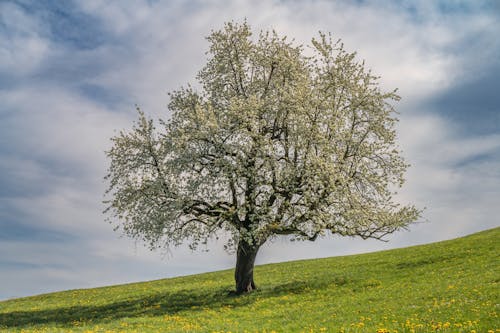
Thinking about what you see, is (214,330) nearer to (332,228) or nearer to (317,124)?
(332,228)

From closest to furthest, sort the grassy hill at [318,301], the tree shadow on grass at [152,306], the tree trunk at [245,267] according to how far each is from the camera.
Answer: the grassy hill at [318,301] < the tree shadow on grass at [152,306] < the tree trunk at [245,267]

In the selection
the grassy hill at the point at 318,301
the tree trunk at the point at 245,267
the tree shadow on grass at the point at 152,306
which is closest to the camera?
the grassy hill at the point at 318,301

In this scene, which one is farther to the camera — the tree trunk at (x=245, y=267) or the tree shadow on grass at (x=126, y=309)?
the tree trunk at (x=245, y=267)

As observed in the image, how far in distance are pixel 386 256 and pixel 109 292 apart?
1048 inches

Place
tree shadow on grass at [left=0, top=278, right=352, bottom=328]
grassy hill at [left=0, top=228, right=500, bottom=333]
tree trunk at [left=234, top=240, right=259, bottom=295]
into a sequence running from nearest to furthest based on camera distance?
1. grassy hill at [left=0, top=228, right=500, bottom=333]
2. tree shadow on grass at [left=0, top=278, right=352, bottom=328]
3. tree trunk at [left=234, top=240, right=259, bottom=295]

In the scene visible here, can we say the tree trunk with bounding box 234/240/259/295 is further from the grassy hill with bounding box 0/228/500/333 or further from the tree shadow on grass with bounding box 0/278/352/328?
the grassy hill with bounding box 0/228/500/333

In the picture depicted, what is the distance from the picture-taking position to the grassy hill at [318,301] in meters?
23.4

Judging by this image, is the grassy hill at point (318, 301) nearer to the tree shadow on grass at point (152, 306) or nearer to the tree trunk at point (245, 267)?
the tree shadow on grass at point (152, 306)

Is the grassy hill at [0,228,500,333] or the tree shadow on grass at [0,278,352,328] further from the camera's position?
the tree shadow on grass at [0,278,352,328]

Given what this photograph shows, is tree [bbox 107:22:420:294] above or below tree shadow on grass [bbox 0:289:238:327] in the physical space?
above

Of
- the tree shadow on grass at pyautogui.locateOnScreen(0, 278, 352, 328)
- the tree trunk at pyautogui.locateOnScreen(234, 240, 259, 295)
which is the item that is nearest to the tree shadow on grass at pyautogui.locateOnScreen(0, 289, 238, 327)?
the tree shadow on grass at pyautogui.locateOnScreen(0, 278, 352, 328)

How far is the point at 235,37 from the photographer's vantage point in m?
38.2

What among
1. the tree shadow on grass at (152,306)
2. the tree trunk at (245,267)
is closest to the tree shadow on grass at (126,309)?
the tree shadow on grass at (152,306)

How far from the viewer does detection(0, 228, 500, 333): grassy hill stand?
23.4 meters
